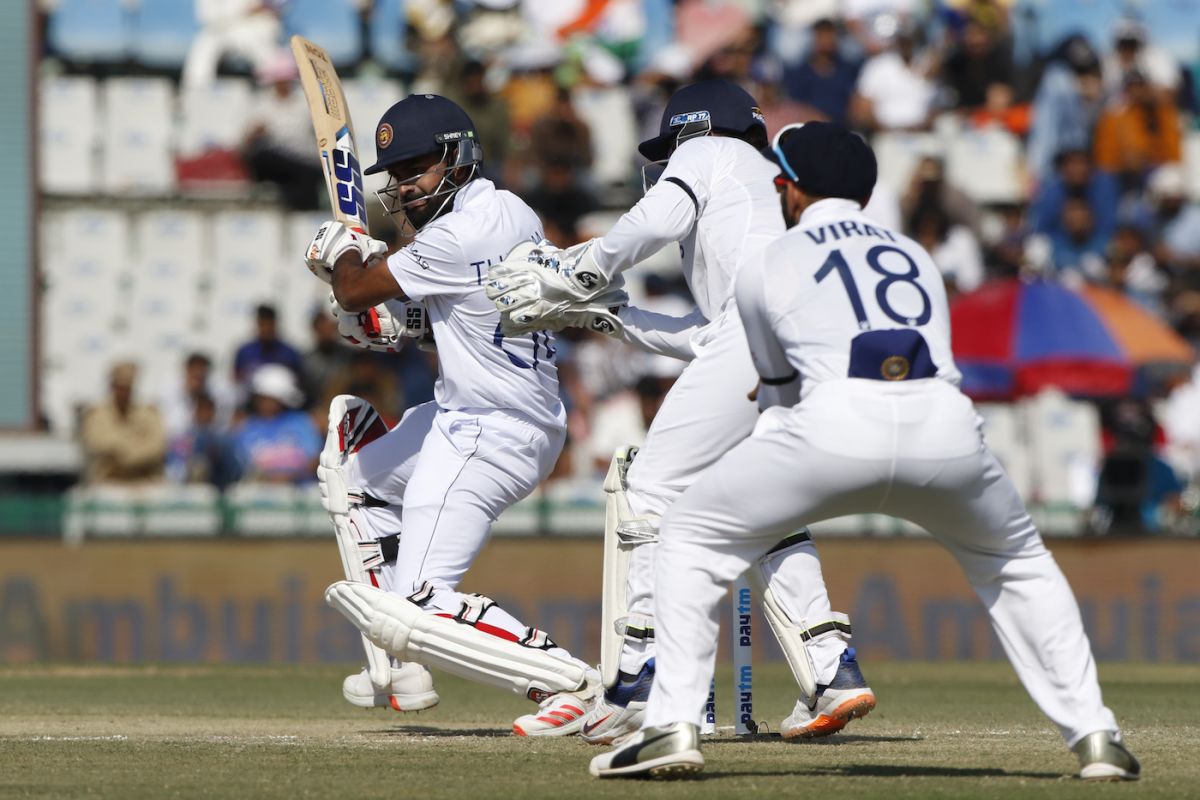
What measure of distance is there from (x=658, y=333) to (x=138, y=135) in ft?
38.5

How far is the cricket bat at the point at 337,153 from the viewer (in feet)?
25.0

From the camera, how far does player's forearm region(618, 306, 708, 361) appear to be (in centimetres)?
674

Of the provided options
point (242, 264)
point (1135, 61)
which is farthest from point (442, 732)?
point (1135, 61)

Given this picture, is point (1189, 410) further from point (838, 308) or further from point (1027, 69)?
point (838, 308)

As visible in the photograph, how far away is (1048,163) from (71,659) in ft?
30.7

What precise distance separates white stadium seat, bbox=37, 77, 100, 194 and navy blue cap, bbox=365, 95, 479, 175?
34.5 feet

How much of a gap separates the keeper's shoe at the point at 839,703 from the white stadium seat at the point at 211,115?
11.9m

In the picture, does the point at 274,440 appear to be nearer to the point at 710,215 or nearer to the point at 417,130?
the point at 417,130

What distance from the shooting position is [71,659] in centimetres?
1348

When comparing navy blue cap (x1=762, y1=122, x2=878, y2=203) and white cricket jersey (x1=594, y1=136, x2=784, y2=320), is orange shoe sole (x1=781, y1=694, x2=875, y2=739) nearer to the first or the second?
white cricket jersey (x1=594, y1=136, x2=784, y2=320)

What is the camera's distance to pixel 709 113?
6.91 m

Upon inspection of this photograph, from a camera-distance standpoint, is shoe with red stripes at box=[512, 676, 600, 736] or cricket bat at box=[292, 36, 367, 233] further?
cricket bat at box=[292, 36, 367, 233]

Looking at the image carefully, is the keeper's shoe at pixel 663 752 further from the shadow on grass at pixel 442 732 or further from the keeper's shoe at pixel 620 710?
the shadow on grass at pixel 442 732

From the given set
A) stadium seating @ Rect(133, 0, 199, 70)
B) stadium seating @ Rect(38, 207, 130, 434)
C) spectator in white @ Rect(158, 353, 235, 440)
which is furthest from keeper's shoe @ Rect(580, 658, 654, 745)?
stadium seating @ Rect(133, 0, 199, 70)
